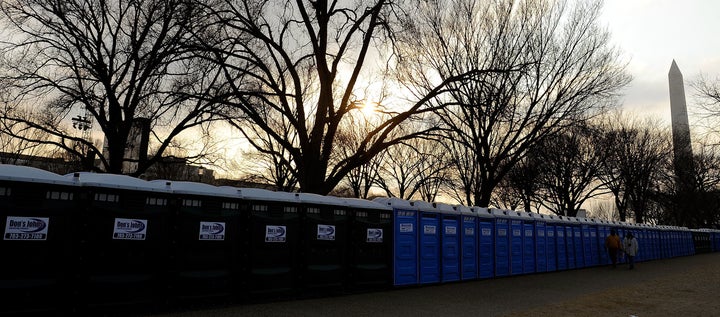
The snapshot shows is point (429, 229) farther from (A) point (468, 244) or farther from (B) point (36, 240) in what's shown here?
(B) point (36, 240)

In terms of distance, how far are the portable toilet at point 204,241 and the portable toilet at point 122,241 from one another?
171mm

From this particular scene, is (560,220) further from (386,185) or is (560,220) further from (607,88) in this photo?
(386,185)

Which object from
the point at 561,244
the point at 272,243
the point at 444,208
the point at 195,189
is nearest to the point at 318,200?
the point at 272,243

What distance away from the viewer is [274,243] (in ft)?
28.7

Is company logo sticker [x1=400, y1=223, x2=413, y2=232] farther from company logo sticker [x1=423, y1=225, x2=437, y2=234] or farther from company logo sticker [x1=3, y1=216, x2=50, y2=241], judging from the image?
company logo sticker [x1=3, y1=216, x2=50, y2=241]

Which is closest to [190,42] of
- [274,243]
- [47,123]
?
[47,123]

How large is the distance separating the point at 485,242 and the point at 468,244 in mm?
986

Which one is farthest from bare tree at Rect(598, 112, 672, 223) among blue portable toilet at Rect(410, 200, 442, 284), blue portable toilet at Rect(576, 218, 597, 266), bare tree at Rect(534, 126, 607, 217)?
blue portable toilet at Rect(410, 200, 442, 284)

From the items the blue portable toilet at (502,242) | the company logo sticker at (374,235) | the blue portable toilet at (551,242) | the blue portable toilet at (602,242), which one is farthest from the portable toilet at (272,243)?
the blue portable toilet at (602,242)

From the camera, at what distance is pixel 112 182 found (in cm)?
700

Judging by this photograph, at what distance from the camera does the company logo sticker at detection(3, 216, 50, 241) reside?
20.0 ft

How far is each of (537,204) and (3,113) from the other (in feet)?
133

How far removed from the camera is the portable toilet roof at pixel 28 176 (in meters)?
6.12

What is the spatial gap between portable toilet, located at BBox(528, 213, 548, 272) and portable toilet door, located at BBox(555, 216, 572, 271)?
1.16 metres
